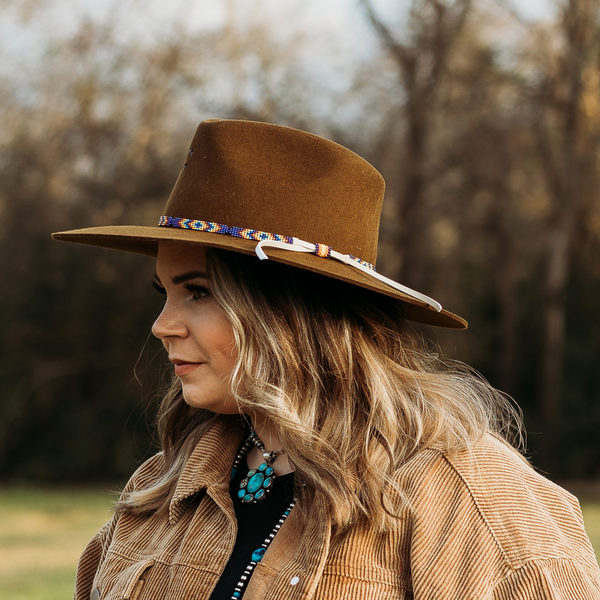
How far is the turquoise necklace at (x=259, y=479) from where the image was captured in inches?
65.6

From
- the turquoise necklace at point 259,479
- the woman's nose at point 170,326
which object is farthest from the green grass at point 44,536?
the woman's nose at point 170,326

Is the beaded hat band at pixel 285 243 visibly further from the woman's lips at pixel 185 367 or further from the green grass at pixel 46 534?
the green grass at pixel 46 534

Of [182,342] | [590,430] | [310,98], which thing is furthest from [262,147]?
[590,430]

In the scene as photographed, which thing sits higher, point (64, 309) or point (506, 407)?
point (506, 407)

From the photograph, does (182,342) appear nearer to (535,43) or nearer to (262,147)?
(262,147)

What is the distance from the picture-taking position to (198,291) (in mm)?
1701

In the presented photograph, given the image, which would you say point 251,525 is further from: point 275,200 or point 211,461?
point 275,200

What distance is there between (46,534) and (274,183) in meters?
7.50

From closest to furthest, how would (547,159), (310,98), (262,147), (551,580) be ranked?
(551,580) < (262,147) < (310,98) < (547,159)

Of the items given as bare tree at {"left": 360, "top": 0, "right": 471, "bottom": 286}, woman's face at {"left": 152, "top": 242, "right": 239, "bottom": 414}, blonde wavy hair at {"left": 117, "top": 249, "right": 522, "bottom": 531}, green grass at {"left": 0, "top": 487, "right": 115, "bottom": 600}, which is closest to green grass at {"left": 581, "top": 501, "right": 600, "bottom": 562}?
bare tree at {"left": 360, "top": 0, "right": 471, "bottom": 286}

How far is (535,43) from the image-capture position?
11.7 metres

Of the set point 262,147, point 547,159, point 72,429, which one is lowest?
point 72,429

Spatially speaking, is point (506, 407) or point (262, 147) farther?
point (506, 407)

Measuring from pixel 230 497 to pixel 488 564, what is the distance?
0.59 metres
